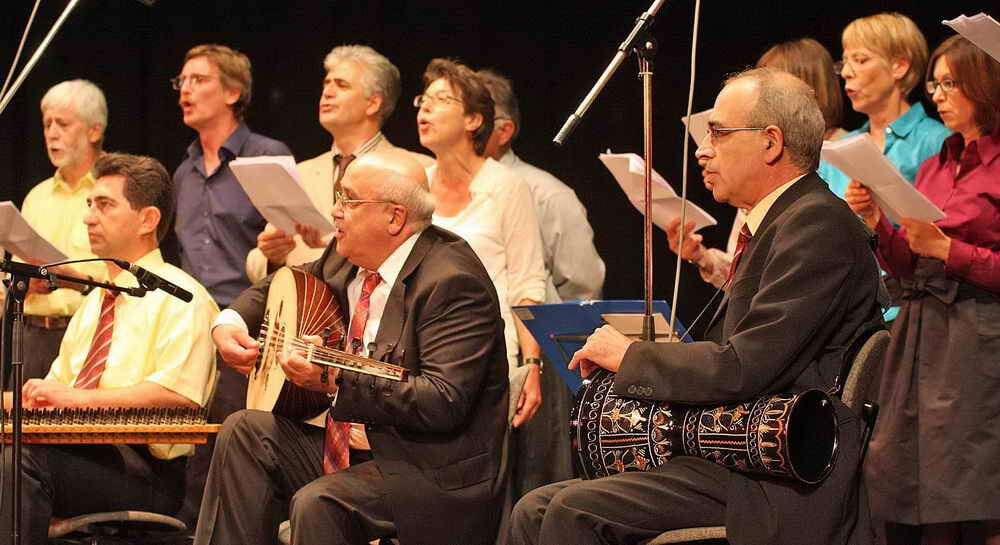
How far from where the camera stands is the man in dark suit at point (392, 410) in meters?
3.56

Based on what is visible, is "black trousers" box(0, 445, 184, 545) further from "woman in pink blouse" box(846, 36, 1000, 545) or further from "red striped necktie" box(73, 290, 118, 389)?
"woman in pink blouse" box(846, 36, 1000, 545)

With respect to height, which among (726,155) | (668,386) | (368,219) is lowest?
(668,386)

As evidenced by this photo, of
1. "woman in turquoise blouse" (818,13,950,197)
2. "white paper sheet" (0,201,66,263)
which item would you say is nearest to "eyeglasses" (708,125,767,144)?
"woman in turquoise blouse" (818,13,950,197)

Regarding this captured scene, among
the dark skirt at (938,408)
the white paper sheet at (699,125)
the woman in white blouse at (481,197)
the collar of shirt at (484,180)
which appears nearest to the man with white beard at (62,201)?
the woman in white blouse at (481,197)

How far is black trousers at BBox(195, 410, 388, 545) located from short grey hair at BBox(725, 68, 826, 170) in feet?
4.79

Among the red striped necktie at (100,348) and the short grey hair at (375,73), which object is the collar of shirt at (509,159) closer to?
the short grey hair at (375,73)

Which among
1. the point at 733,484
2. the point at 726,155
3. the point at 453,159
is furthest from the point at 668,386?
the point at 453,159

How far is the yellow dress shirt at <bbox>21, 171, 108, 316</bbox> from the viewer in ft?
18.0

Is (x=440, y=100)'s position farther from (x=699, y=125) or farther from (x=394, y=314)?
(x=394, y=314)

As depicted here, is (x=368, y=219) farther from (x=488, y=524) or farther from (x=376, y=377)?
(x=488, y=524)

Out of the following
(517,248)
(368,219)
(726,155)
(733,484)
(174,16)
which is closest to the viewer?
(733,484)

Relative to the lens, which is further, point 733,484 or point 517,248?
point 517,248

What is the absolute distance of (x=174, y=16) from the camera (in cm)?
682

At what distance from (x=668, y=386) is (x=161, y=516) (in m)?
1.94
